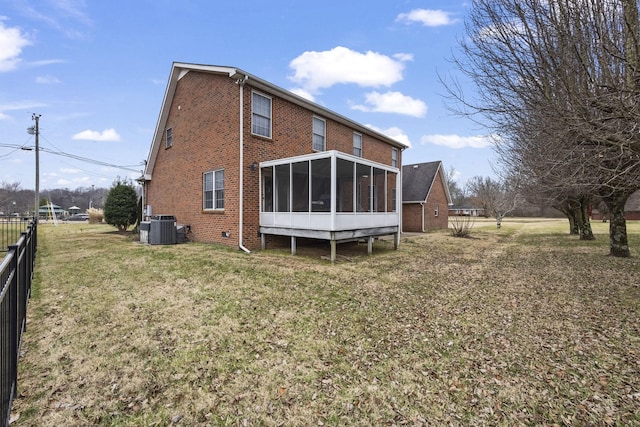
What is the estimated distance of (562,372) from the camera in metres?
3.43

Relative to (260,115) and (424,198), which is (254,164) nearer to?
(260,115)

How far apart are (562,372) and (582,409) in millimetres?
654

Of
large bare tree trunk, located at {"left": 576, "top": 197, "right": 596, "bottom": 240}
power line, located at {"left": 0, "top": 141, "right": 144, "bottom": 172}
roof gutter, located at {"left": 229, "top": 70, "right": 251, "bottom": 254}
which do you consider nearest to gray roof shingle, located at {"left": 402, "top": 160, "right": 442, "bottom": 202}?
large bare tree trunk, located at {"left": 576, "top": 197, "right": 596, "bottom": 240}

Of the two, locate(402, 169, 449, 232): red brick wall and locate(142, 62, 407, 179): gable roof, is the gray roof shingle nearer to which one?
locate(402, 169, 449, 232): red brick wall

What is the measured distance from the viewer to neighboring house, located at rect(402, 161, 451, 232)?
23703 mm

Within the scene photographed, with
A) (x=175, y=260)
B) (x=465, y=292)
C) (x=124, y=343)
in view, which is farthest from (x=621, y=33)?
(x=175, y=260)

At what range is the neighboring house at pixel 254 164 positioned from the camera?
10391 millimetres

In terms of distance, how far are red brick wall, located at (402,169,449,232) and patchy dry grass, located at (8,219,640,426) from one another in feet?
53.3

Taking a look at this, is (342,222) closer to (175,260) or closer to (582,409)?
(175,260)

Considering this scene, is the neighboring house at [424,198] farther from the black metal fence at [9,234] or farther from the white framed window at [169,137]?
the black metal fence at [9,234]

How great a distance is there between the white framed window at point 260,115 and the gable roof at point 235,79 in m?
0.36

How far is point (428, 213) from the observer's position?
953 inches

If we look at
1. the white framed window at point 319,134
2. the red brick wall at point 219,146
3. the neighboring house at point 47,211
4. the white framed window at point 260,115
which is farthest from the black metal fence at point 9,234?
the neighboring house at point 47,211

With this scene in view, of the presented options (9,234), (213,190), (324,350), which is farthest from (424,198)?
(9,234)
